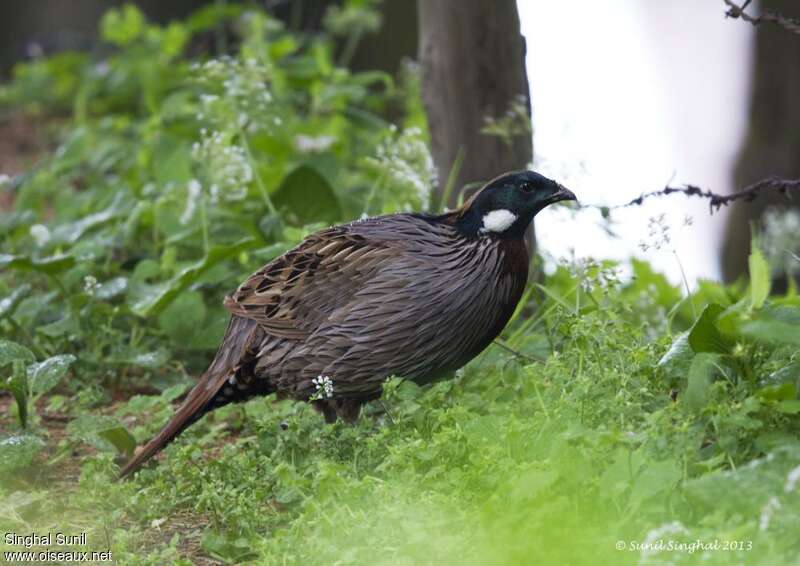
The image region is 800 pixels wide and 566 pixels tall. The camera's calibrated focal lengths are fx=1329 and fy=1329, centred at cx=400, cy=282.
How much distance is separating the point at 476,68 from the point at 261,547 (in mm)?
3018

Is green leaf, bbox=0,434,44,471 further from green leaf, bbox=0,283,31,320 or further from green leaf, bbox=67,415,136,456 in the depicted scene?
green leaf, bbox=0,283,31,320

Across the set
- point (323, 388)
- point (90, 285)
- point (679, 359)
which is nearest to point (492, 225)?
point (323, 388)

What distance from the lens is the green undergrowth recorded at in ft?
11.5

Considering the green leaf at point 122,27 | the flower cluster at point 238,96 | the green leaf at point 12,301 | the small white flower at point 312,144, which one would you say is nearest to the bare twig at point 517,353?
the flower cluster at point 238,96

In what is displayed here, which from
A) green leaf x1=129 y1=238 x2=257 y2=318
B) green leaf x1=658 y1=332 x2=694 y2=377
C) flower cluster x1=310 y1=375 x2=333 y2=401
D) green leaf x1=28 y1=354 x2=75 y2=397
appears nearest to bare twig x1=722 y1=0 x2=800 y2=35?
green leaf x1=658 y1=332 x2=694 y2=377

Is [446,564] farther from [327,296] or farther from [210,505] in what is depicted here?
[327,296]

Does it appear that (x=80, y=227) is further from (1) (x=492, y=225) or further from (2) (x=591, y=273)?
(2) (x=591, y=273)

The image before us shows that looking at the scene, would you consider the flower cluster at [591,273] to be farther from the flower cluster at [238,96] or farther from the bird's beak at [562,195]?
the flower cluster at [238,96]

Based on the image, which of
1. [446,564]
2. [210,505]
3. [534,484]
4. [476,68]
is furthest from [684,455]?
[476,68]

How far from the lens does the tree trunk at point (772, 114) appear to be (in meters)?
9.49

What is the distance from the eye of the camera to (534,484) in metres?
3.52

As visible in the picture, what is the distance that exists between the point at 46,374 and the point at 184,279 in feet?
3.09

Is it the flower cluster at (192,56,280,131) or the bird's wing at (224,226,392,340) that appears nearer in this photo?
the bird's wing at (224,226,392,340)

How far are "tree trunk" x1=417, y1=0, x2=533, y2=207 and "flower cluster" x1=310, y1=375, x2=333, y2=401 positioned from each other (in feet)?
5.88
